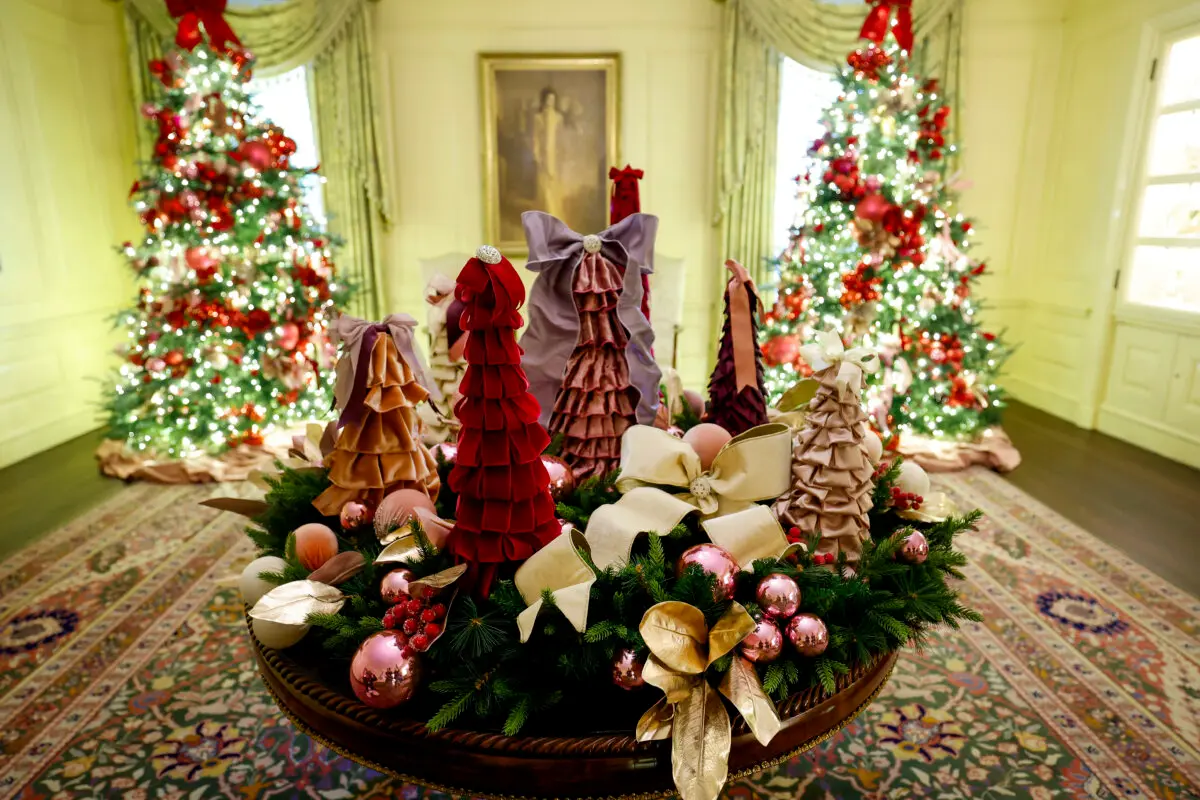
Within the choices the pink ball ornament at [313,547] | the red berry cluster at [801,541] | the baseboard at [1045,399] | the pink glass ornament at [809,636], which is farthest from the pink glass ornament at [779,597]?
the baseboard at [1045,399]

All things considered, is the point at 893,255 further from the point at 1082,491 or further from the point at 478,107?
the point at 478,107

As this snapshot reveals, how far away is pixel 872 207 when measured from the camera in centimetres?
395

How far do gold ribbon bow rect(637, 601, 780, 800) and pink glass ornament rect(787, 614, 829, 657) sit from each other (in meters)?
0.08

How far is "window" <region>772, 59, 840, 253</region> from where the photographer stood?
17.2 ft

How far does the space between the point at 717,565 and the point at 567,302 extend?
698 mm

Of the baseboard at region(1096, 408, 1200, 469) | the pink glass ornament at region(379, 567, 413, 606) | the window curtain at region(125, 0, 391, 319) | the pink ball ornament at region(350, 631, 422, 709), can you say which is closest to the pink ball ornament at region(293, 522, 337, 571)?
the pink glass ornament at region(379, 567, 413, 606)

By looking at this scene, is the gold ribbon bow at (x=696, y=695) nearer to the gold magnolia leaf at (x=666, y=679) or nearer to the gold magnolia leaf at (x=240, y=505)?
the gold magnolia leaf at (x=666, y=679)

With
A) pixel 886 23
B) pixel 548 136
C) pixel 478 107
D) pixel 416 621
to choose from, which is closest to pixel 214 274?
pixel 478 107

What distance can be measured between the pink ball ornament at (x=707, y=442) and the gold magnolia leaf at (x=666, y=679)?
0.52 metres

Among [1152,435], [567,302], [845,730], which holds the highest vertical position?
[567,302]

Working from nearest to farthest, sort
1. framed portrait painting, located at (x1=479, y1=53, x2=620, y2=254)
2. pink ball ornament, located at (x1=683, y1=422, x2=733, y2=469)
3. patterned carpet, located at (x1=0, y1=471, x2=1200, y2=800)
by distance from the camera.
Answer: pink ball ornament, located at (x1=683, y1=422, x2=733, y2=469), patterned carpet, located at (x1=0, y1=471, x2=1200, y2=800), framed portrait painting, located at (x1=479, y1=53, x2=620, y2=254)

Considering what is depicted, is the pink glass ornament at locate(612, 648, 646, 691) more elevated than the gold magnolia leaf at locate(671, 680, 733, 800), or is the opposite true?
the pink glass ornament at locate(612, 648, 646, 691)

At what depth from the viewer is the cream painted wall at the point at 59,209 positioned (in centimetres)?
430

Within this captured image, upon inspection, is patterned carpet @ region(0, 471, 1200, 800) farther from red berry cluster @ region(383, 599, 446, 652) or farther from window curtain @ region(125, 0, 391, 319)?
window curtain @ region(125, 0, 391, 319)
